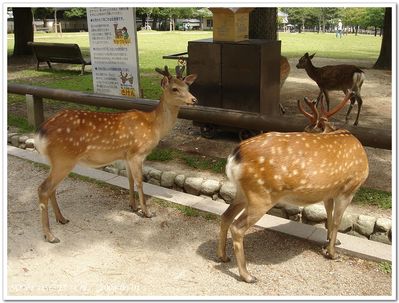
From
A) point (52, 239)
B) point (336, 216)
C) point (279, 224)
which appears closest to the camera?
point (336, 216)

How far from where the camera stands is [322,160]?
3.45 m

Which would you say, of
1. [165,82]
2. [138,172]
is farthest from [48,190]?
[165,82]

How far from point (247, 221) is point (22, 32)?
17428 millimetres

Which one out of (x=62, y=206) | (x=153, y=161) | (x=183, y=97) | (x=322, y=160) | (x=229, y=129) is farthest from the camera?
(x=229, y=129)

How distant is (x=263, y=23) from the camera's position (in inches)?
352

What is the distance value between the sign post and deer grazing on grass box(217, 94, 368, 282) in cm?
405

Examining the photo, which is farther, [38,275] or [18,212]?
[18,212]

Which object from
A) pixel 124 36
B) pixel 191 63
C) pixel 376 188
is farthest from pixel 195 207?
pixel 124 36

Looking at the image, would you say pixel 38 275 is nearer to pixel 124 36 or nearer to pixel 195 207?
pixel 195 207

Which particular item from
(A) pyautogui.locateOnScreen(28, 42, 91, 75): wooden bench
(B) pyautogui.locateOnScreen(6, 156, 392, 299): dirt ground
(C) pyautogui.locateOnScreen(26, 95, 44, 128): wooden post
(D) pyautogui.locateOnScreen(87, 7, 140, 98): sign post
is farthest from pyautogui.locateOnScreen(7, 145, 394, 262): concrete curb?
(A) pyautogui.locateOnScreen(28, 42, 91, 75): wooden bench

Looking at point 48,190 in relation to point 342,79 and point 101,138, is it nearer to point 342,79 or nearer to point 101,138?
point 101,138

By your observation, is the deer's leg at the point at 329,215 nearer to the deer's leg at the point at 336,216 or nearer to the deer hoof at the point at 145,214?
the deer's leg at the point at 336,216
